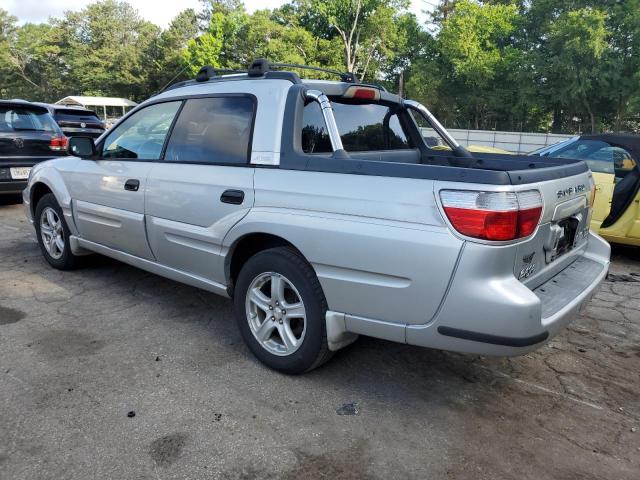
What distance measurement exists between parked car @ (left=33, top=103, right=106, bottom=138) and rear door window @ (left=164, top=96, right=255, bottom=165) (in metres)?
11.4

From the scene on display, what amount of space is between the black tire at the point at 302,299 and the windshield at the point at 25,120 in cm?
669

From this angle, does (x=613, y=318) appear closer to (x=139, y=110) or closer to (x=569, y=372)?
(x=569, y=372)

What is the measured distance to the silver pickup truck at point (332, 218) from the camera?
2316 millimetres

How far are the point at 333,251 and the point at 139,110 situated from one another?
240 cm

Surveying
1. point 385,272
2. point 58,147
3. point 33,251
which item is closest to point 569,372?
point 385,272

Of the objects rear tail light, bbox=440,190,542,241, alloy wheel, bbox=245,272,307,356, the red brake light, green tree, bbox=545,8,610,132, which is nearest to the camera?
rear tail light, bbox=440,190,542,241

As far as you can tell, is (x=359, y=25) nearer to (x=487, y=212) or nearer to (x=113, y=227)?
(x=113, y=227)

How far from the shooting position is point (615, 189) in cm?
584

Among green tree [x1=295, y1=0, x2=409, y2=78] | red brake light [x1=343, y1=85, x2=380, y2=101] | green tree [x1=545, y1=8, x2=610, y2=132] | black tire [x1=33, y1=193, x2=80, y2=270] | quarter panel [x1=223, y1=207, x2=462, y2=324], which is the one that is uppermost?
green tree [x1=295, y1=0, x2=409, y2=78]

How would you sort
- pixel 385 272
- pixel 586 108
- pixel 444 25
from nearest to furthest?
pixel 385 272 → pixel 586 108 → pixel 444 25

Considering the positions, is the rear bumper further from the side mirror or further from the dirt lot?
the side mirror

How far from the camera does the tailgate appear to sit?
2.48 meters

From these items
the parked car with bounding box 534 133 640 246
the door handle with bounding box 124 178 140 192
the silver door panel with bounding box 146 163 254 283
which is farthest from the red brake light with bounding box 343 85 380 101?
the parked car with bounding box 534 133 640 246

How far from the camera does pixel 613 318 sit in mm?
4211
